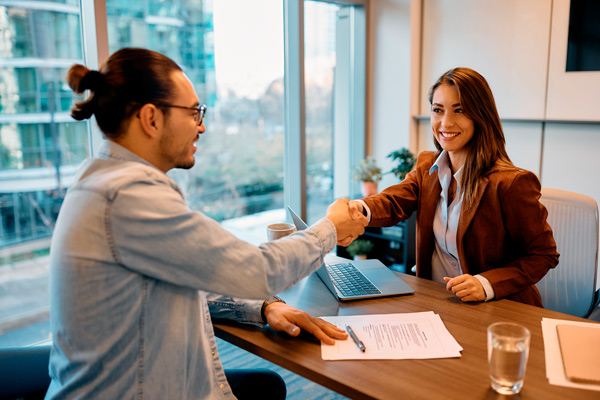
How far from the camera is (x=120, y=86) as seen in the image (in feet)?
3.60

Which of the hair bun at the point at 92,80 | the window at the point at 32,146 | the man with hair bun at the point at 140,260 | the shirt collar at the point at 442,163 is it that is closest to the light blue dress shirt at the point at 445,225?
the shirt collar at the point at 442,163

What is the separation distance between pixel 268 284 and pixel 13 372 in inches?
30.2

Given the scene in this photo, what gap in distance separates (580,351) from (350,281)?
652mm

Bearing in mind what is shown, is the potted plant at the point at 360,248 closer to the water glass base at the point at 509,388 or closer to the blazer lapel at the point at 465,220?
the blazer lapel at the point at 465,220

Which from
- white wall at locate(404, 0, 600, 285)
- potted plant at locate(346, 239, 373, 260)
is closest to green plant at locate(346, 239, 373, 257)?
potted plant at locate(346, 239, 373, 260)

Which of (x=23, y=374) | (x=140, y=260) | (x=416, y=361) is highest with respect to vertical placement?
(x=140, y=260)

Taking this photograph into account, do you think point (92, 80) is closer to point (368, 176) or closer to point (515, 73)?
point (368, 176)

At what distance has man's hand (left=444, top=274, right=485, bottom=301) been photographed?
1.41 m

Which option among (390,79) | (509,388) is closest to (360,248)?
(390,79)

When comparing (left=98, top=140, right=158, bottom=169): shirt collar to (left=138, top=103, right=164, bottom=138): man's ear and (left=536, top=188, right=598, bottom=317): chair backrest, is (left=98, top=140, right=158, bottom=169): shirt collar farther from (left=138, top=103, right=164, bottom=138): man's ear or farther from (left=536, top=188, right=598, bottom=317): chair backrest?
(left=536, top=188, right=598, bottom=317): chair backrest

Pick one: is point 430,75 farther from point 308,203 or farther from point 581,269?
point 581,269

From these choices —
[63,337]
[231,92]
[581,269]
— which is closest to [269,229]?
[63,337]

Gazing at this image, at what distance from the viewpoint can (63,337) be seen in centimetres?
103

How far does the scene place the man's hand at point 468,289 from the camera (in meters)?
1.41
